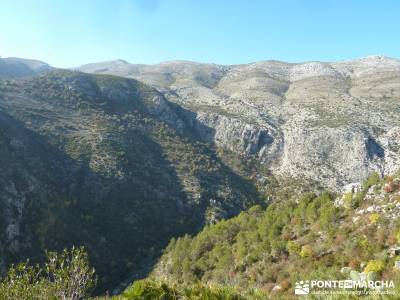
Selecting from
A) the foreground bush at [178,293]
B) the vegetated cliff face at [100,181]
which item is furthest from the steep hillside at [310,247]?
the vegetated cliff face at [100,181]

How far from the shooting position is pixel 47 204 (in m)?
50.5

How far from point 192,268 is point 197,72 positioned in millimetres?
167862

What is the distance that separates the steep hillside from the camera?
1844cm

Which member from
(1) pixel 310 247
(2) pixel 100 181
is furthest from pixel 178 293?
(2) pixel 100 181

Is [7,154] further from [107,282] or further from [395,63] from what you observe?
[395,63]

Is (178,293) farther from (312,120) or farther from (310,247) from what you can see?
(312,120)

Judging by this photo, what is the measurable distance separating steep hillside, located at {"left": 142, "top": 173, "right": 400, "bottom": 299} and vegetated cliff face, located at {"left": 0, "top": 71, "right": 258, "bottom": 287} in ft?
56.2

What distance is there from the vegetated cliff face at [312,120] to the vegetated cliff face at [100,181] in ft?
40.8

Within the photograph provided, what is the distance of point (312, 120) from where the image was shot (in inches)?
3812

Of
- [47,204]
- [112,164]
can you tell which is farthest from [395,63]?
[47,204]

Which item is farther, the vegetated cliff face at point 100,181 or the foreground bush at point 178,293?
the vegetated cliff face at point 100,181

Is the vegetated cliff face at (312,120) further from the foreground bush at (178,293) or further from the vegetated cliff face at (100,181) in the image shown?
the foreground bush at (178,293)

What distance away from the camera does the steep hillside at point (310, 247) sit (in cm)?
1844

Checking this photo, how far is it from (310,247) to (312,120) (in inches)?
3057
